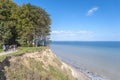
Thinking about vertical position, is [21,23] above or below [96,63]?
above

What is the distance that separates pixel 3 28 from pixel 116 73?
2319 cm

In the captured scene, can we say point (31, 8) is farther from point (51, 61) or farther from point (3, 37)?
point (51, 61)

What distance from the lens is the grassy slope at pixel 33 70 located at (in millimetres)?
17281

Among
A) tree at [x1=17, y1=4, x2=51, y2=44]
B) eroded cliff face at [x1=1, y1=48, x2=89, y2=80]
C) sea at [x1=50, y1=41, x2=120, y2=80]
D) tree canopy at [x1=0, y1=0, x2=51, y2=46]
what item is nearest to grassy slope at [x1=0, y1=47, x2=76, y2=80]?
eroded cliff face at [x1=1, y1=48, x2=89, y2=80]

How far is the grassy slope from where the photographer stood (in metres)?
17.3

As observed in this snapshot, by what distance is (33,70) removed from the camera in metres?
20.1

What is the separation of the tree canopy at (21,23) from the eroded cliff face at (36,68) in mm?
7019

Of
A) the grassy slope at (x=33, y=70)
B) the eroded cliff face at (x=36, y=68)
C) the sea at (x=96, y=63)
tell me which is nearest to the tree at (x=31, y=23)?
the eroded cliff face at (x=36, y=68)

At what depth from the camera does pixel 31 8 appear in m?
32.8

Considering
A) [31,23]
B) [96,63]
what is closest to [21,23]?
[31,23]

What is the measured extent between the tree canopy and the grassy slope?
7486 millimetres

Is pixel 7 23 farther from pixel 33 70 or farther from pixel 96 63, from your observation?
pixel 96 63

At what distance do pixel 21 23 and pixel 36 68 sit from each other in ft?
43.4

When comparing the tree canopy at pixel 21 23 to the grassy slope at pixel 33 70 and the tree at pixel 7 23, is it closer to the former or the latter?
the tree at pixel 7 23
